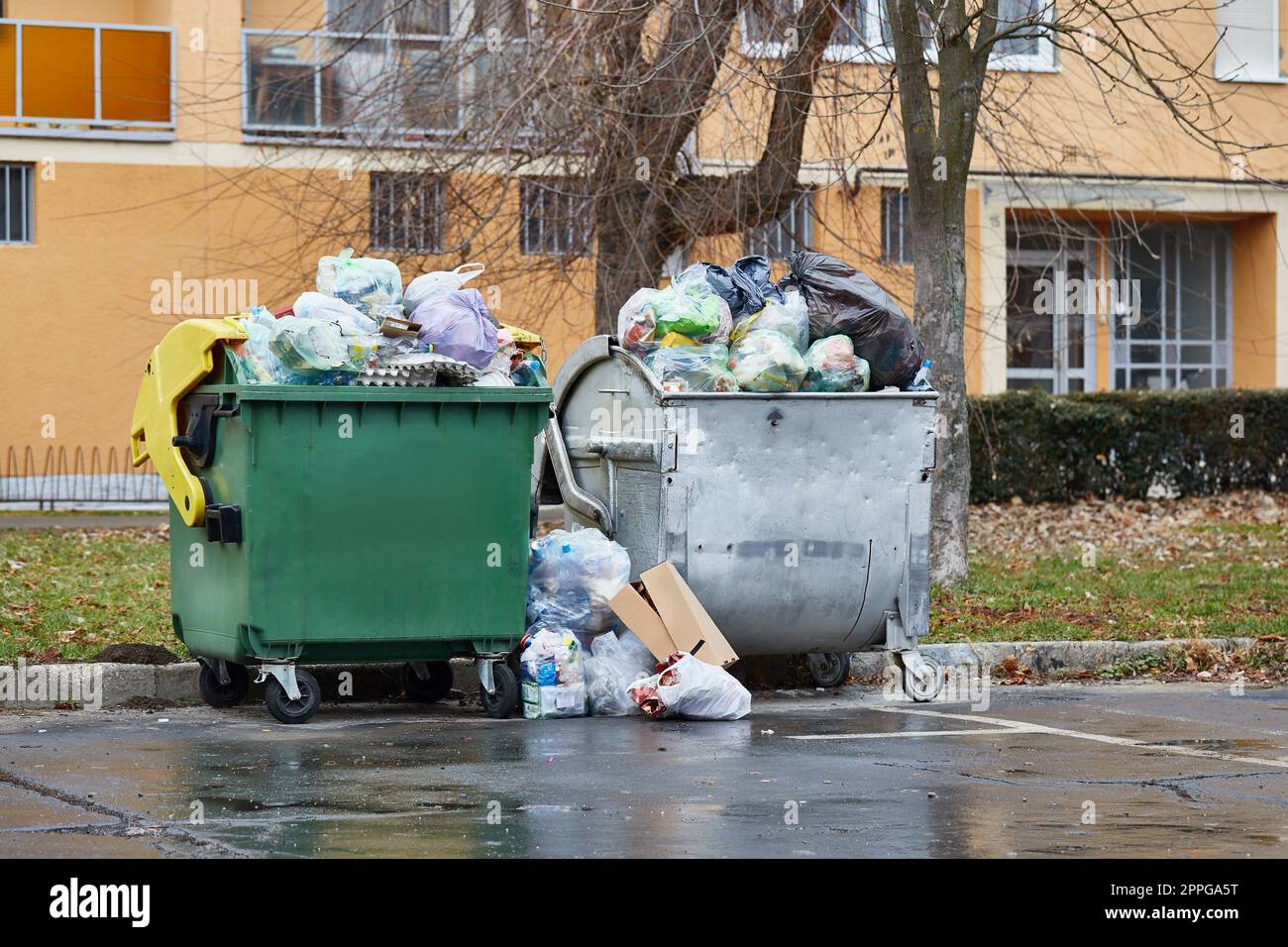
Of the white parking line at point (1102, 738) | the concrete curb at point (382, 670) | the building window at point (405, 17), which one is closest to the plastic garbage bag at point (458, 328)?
the concrete curb at point (382, 670)

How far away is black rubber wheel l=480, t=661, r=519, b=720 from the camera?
744cm

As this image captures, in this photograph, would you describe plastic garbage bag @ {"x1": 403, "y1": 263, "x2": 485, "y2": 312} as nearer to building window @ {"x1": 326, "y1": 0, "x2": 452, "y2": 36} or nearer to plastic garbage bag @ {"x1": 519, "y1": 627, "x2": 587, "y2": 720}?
plastic garbage bag @ {"x1": 519, "y1": 627, "x2": 587, "y2": 720}

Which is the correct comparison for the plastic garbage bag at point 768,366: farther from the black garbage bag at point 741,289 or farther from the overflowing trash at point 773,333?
the black garbage bag at point 741,289

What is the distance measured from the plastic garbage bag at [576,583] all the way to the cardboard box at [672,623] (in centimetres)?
14

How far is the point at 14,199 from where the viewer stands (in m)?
18.8

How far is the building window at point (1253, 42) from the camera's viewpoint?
2183 centimetres

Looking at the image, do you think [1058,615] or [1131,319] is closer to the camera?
[1058,615]

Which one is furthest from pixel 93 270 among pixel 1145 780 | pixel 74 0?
pixel 1145 780

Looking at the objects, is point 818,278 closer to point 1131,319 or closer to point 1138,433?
point 1138,433

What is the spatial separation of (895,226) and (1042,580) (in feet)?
27.6

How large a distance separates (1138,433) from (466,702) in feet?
35.9

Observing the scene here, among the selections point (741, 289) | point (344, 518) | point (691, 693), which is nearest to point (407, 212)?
point (741, 289)

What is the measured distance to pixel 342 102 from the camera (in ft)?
49.9

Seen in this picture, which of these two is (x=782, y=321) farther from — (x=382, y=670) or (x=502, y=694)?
(x=382, y=670)
